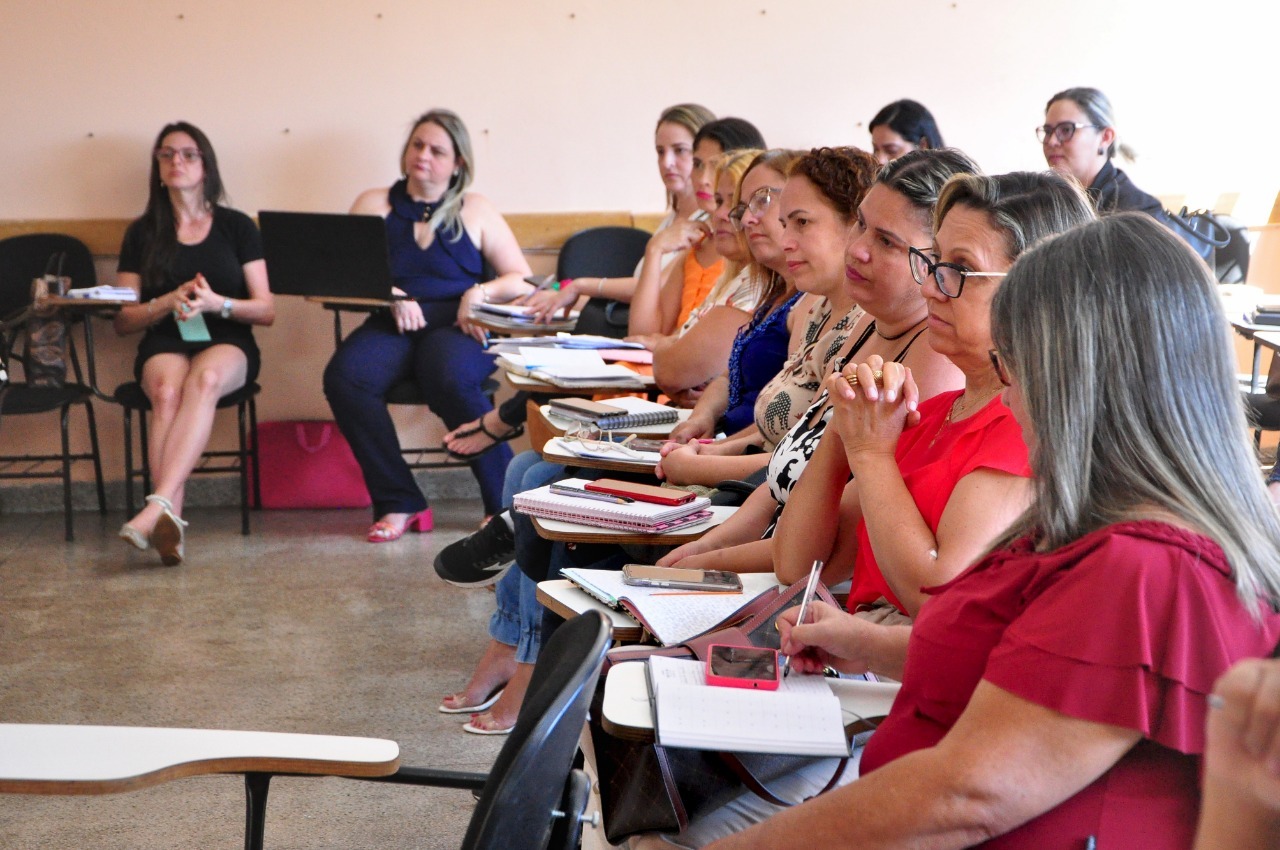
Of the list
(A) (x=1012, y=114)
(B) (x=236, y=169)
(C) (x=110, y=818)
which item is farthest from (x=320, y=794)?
(A) (x=1012, y=114)

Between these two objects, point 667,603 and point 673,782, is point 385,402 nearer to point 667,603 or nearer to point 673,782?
point 667,603

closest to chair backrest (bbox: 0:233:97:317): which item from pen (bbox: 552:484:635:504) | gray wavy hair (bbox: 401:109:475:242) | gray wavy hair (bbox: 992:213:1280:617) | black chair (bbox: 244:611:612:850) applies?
gray wavy hair (bbox: 401:109:475:242)

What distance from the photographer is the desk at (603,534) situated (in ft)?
6.79

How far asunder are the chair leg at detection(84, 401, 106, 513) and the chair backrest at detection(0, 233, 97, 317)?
0.49 meters

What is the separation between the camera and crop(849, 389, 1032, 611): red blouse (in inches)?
58.9

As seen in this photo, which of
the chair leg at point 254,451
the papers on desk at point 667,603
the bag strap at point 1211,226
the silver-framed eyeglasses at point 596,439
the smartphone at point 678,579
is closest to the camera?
the papers on desk at point 667,603

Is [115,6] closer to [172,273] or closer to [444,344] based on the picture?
[172,273]

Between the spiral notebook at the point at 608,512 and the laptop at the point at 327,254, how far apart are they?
2.49 meters

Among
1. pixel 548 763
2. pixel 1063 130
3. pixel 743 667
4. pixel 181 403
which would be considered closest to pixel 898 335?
pixel 743 667

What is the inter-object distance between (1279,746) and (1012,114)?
5.17m

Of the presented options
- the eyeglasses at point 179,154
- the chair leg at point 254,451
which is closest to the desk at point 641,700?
the chair leg at point 254,451

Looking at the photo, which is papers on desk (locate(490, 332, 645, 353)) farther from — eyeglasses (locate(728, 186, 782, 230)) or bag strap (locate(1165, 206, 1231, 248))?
bag strap (locate(1165, 206, 1231, 248))

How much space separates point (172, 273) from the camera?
4750 millimetres

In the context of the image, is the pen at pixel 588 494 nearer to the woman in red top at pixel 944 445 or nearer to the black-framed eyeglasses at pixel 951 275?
the woman in red top at pixel 944 445
